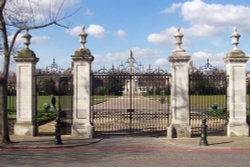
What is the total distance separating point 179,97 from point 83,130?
4352 millimetres

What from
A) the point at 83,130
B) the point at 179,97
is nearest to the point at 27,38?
the point at 83,130

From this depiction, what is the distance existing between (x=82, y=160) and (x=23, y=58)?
7197 millimetres

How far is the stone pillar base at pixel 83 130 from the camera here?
54.6ft

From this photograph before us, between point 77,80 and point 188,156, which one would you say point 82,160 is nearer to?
point 188,156

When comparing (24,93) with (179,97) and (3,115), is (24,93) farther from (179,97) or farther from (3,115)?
(179,97)

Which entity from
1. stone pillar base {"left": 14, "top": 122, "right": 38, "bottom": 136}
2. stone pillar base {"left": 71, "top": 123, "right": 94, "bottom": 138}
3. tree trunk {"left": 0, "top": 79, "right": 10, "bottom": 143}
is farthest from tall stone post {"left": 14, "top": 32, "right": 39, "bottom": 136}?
tree trunk {"left": 0, "top": 79, "right": 10, "bottom": 143}

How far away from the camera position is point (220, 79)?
17656 millimetres

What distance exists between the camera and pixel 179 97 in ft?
55.4

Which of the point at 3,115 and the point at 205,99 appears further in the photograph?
the point at 205,99

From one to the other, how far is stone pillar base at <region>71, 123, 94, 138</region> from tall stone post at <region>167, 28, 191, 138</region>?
334 cm

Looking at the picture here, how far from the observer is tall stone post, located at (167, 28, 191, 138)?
663 inches

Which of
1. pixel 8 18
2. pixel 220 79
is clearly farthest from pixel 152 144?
pixel 8 18

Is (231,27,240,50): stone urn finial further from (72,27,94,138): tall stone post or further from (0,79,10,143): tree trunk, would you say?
(0,79,10,143): tree trunk

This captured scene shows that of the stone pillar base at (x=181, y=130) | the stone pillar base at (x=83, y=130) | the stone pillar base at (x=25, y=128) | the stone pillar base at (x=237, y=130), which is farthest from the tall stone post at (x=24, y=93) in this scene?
the stone pillar base at (x=237, y=130)
